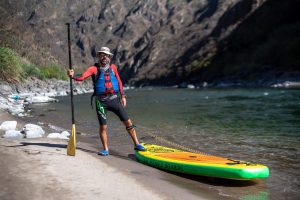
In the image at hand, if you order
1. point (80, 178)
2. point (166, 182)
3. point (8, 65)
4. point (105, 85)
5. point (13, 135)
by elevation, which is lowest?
point (166, 182)

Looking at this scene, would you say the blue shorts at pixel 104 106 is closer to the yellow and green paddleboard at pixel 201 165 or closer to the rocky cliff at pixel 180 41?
the yellow and green paddleboard at pixel 201 165

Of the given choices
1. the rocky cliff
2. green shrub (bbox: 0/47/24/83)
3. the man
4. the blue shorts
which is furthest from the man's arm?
the rocky cliff

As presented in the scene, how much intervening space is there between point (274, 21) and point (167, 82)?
3693 cm

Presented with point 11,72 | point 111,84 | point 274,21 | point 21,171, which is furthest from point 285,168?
point 274,21

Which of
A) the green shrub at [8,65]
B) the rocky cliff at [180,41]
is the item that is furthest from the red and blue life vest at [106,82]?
the rocky cliff at [180,41]

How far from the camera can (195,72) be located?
117125 mm

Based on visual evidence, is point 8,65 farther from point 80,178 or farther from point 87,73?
point 80,178

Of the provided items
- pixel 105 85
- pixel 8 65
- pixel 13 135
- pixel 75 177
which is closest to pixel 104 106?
pixel 105 85

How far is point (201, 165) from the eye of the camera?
7.41 meters

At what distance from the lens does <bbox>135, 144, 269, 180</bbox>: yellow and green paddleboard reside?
6891mm

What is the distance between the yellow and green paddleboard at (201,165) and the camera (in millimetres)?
6891

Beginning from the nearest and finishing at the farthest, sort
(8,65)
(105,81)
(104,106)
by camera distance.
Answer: (105,81), (104,106), (8,65)

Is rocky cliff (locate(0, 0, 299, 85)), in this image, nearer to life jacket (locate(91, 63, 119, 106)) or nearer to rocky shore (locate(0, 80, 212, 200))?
life jacket (locate(91, 63, 119, 106))

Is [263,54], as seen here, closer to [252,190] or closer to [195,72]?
[195,72]
